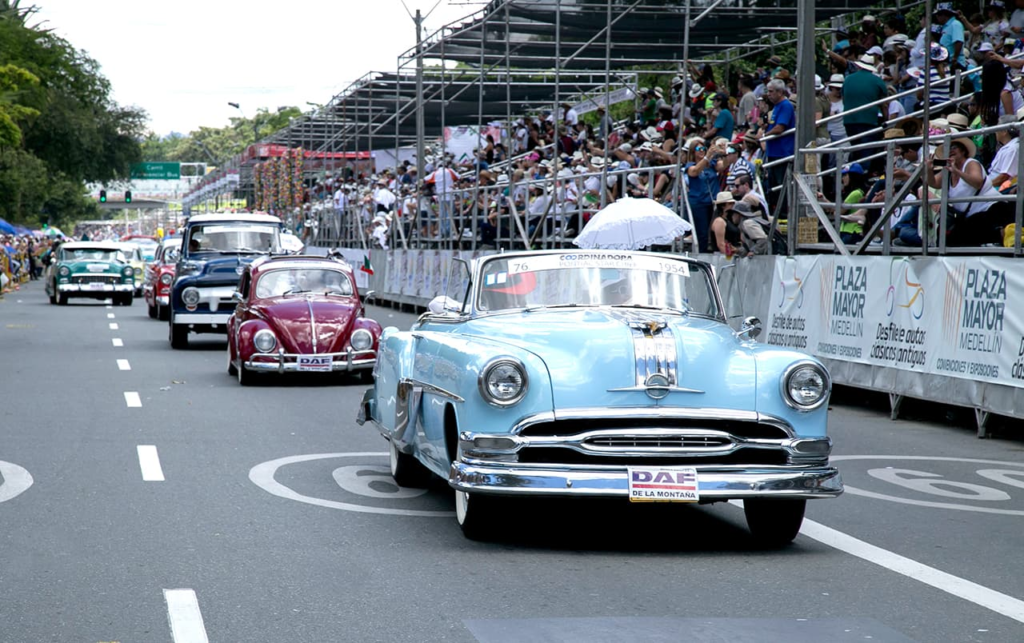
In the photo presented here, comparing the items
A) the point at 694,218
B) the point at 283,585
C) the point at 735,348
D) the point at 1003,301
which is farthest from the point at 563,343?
the point at 694,218

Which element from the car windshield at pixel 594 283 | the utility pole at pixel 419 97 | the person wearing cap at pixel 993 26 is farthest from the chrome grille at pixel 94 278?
A: the car windshield at pixel 594 283

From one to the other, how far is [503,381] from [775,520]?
1574 millimetres

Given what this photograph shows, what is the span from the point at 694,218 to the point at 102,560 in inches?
570

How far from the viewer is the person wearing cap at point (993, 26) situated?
1814 centimetres

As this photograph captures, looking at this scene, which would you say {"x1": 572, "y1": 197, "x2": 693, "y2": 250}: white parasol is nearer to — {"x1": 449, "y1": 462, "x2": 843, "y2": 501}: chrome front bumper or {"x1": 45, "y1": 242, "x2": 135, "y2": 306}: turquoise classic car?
{"x1": 449, "y1": 462, "x2": 843, "y2": 501}: chrome front bumper

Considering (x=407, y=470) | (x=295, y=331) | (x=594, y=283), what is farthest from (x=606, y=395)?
(x=295, y=331)

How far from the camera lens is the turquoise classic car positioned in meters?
39.0

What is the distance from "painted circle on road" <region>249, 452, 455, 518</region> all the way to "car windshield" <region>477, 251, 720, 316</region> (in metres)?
1.29

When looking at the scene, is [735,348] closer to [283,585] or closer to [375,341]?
[283,585]

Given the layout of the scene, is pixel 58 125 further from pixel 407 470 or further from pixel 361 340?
pixel 407 470

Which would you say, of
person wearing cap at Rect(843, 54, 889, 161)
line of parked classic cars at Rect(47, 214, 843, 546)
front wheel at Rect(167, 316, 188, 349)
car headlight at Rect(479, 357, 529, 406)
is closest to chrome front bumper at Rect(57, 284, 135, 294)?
front wheel at Rect(167, 316, 188, 349)

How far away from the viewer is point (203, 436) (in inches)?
469

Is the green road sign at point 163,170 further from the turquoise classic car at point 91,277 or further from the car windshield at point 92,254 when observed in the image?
the turquoise classic car at point 91,277

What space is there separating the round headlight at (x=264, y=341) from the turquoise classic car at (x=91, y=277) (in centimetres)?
2407
